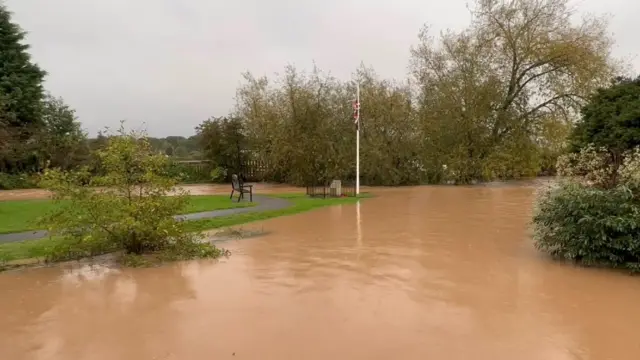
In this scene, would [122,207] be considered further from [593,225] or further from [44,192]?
[44,192]

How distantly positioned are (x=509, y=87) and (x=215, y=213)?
68.8 ft

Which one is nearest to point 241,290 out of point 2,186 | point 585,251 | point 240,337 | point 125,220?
point 240,337

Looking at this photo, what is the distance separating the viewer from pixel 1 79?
27.9 meters

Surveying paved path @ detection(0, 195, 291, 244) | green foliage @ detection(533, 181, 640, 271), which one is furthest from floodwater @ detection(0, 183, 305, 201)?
green foliage @ detection(533, 181, 640, 271)

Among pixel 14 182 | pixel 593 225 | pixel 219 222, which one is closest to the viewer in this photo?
pixel 593 225

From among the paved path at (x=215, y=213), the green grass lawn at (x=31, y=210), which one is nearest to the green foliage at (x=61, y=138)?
the green grass lawn at (x=31, y=210)

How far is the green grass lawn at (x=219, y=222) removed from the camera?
843 centimetres

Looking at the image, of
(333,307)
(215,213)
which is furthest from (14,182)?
(333,307)

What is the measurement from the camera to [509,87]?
28.4m

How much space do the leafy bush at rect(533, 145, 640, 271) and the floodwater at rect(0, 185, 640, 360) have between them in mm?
343

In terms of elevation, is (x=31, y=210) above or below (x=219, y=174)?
below

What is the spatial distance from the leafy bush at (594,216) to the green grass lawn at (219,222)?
7.00 metres

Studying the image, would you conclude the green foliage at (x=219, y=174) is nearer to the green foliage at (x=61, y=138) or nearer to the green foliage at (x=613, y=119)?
the green foliage at (x=61, y=138)

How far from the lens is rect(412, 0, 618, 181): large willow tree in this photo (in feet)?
89.2
